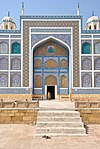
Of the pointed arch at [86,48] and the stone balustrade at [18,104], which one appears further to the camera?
the pointed arch at [86,48]

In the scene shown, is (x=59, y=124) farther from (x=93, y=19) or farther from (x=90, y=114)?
(x=93, y=19)

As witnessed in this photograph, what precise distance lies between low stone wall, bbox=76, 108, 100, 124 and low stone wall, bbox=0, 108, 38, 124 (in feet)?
7.57

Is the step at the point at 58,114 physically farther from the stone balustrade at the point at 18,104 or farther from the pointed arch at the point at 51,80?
the pointed arch at the point at 51,80

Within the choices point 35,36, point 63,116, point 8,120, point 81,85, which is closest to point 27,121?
point 8,120

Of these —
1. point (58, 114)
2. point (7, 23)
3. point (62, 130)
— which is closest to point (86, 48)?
point (7, 23)

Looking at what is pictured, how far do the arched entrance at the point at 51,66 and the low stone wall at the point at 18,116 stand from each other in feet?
32.5

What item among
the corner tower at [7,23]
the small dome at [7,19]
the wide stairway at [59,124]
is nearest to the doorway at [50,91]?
the corner tower at [7,23]

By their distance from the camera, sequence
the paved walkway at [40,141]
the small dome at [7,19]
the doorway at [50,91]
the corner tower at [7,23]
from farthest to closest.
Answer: the small dome at [7,19]
the corner tower at [7,23]
the doorway at [50,91]
the paved walkway at [40,141]

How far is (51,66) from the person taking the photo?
20.5 m

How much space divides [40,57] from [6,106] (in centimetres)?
1060

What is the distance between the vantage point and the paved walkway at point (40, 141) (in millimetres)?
6305

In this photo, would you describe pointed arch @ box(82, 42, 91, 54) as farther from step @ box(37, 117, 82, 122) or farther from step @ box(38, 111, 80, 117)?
step @ box(37, 117, 82, 122)

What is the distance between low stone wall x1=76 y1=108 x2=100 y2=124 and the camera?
1020 cm

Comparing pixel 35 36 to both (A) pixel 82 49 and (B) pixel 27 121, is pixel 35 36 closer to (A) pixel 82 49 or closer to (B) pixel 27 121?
(A) pixel 82 49
